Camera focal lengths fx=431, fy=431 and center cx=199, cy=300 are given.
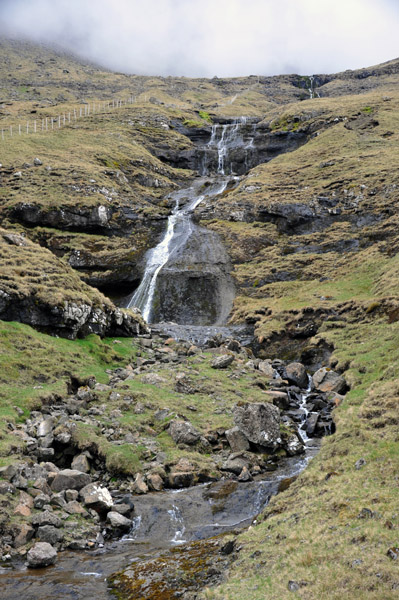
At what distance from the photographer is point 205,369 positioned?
28.8 meters

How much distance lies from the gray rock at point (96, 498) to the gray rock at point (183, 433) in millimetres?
5057

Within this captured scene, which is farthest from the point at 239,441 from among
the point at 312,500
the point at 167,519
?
the point at 312,500

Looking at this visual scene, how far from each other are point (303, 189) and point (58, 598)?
70.1 m

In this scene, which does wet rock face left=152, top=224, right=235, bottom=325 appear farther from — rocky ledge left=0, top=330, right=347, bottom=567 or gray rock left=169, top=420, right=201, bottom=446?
gray rock left=169, top=420, right=201, bottom=446

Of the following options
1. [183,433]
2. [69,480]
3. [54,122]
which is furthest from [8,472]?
[54,122]

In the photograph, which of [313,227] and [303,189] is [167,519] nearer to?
[313,227]

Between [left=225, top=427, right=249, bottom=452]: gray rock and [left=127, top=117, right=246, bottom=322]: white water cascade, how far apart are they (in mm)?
30407

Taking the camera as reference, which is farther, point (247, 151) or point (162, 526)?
point (247, 151)

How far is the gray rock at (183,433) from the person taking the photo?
62.8 ft

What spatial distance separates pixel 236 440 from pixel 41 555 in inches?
405

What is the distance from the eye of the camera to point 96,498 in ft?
46.2

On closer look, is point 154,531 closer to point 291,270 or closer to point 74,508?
point 74,508

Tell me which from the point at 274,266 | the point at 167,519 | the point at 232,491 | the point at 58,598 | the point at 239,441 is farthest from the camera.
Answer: the point at 274,266

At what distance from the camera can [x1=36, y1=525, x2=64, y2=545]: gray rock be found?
12.0 m
